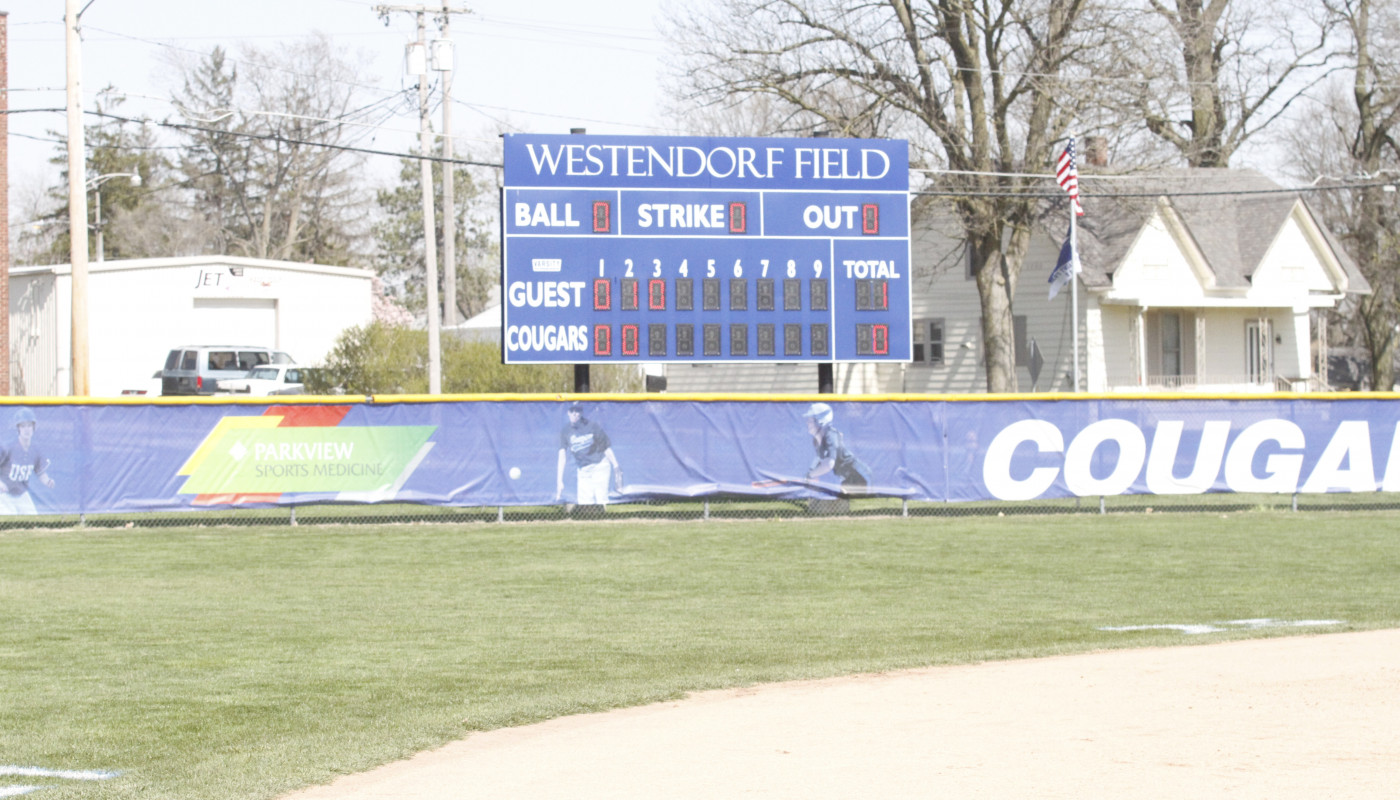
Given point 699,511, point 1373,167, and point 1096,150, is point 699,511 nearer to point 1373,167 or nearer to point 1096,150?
point 1096,150

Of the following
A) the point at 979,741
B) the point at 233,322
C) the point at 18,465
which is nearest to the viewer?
the point at 979,741

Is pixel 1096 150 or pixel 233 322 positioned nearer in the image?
pixel 1096 150

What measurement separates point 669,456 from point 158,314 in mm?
27768

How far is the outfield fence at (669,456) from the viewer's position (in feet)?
68.6

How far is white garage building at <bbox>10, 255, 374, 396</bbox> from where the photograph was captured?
143ft

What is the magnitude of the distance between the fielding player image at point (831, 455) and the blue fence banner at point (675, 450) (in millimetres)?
22

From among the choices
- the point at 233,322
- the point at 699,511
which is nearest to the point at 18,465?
the point at 699,511

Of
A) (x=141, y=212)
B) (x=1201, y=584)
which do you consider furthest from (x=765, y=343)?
(x=141, y=212)

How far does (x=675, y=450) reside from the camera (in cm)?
2220

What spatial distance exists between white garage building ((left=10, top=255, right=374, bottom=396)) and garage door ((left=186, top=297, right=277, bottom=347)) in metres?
0.03

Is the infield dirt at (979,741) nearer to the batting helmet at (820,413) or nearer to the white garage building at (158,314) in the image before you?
the batting helmet at (820,413)

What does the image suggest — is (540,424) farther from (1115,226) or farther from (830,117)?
(1115,226)

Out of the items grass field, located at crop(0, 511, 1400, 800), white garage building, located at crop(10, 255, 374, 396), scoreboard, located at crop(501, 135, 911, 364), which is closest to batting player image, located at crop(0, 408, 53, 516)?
grass field, located at crop(0, 511, 1400, 800)

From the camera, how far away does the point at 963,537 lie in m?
20.2
